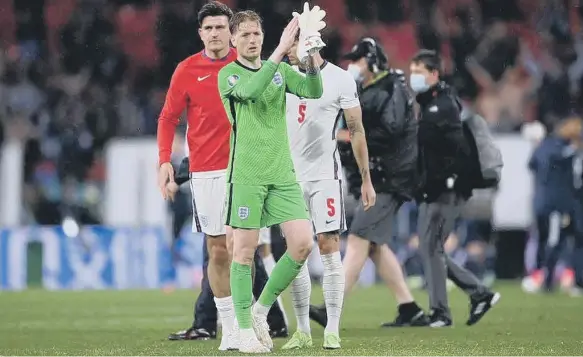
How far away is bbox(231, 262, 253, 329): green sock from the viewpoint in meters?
8.76

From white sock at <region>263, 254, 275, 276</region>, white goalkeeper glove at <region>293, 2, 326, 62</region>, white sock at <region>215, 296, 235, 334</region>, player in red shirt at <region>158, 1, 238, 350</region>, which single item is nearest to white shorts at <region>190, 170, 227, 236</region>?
player in red shirt at <region>158, 1, 238, 350</region>

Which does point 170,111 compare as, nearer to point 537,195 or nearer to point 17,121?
point 537,195

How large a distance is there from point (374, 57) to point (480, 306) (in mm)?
2342

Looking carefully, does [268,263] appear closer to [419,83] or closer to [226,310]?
[226,310]

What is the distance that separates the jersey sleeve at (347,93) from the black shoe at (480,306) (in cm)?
294

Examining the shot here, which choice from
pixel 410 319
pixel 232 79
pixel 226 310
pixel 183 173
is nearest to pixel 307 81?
Result: pixel 232 79

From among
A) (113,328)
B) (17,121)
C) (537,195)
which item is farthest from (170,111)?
(17,121)

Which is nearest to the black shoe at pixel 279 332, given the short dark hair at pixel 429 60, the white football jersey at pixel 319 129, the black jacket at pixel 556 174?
the white football jersey at pixel 319 129

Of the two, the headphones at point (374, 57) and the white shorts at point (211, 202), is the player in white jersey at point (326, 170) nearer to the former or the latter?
the white shorts at point (211, 202)

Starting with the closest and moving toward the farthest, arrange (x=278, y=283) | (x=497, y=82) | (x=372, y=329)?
(x=278, y=283), (x=372, y=329), (x=497, y=82)

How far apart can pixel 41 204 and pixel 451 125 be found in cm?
1241

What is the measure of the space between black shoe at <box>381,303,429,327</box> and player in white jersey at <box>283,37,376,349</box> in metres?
2.33

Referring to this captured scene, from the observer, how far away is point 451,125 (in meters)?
12.0

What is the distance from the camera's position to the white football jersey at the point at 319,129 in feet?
32.3
